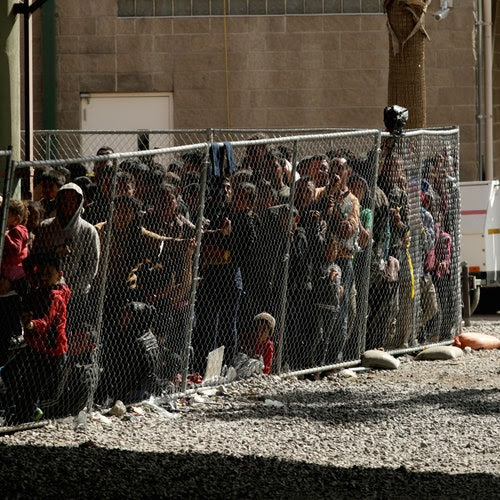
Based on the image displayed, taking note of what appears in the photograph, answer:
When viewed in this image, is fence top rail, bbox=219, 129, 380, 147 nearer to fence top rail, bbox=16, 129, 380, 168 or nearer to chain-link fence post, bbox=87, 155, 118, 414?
fence top rail, bbox=16, 129, 380, 168

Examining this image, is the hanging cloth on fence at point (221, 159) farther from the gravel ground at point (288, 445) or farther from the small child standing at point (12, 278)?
the small child standing at point (12, 278)

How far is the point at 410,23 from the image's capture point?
15.7 metres

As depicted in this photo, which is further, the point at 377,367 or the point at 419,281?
the point at 419,281

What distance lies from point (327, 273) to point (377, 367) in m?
1.10

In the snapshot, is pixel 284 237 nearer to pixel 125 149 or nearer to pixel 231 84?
pixel 125 149

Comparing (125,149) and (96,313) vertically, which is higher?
(125,149)

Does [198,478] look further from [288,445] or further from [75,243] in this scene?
[75,243]

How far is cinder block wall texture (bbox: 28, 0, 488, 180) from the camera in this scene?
20.9 m

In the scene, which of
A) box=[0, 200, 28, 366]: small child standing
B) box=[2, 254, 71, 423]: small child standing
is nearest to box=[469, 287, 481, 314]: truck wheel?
box=[2, 254, 71, 423]: small child standing

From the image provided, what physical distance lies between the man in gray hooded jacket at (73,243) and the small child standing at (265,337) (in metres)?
2.17

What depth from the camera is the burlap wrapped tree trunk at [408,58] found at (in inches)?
615

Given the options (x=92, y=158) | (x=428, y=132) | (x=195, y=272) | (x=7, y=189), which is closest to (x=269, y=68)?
(x=428, y=132)

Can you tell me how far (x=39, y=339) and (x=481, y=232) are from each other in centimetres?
837

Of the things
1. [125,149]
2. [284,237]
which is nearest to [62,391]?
[284,237]
